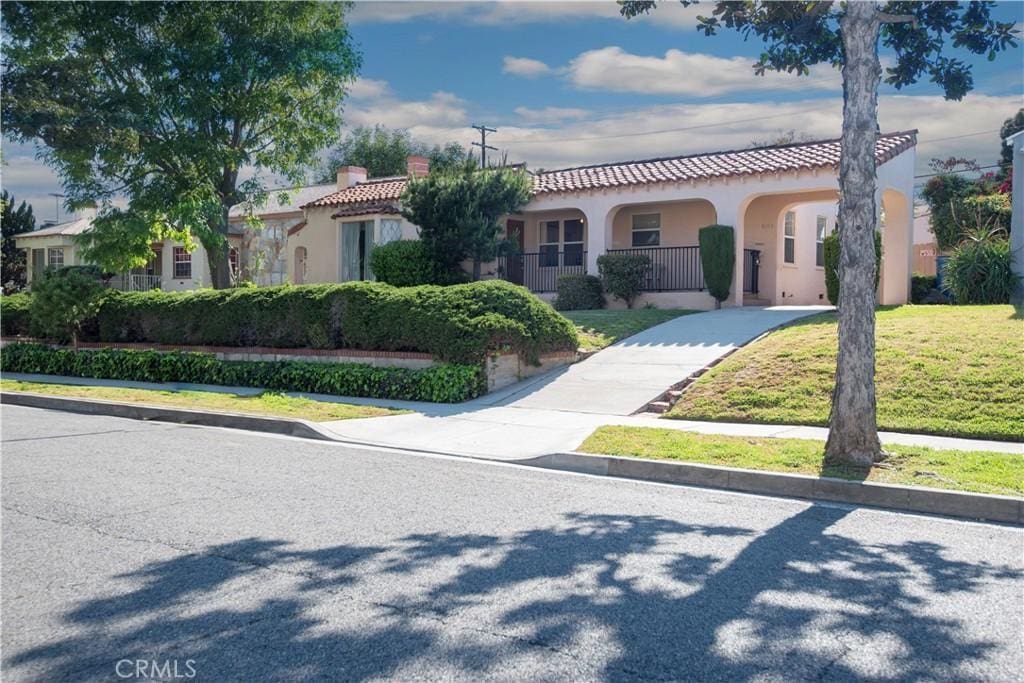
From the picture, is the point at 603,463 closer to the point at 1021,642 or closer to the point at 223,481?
the point at 223,481

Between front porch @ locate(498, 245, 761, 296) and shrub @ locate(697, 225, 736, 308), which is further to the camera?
front porch @ locate(498, 245, 761, 296)

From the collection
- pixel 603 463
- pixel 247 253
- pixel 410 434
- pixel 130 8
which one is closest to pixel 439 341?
pixel 410 434

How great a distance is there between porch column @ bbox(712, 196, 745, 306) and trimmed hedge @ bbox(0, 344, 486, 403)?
366 inches

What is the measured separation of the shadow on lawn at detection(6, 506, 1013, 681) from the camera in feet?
13.5

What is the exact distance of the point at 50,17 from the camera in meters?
20.9

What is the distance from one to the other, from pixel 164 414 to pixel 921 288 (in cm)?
1916

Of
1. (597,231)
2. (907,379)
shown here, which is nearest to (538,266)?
(597,231)

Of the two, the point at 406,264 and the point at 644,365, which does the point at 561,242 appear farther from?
the point at 644,365

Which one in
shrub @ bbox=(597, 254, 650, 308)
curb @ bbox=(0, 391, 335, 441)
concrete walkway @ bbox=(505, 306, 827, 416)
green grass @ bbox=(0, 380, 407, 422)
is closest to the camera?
curb @ bbox=(0, 391, 335, 441)

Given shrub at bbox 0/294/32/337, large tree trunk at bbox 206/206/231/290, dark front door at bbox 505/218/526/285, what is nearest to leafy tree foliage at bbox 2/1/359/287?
large tree trunk at bbox 206/206/231/290

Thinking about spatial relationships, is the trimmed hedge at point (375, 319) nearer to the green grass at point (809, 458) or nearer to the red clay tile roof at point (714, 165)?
the green grass at point (809, 458)

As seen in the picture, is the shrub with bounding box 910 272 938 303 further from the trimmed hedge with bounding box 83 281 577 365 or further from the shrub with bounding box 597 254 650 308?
the trimmed hedge with bounding box 83 281 577 365

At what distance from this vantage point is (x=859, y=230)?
895 cm

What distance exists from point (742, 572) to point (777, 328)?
12037 mm
